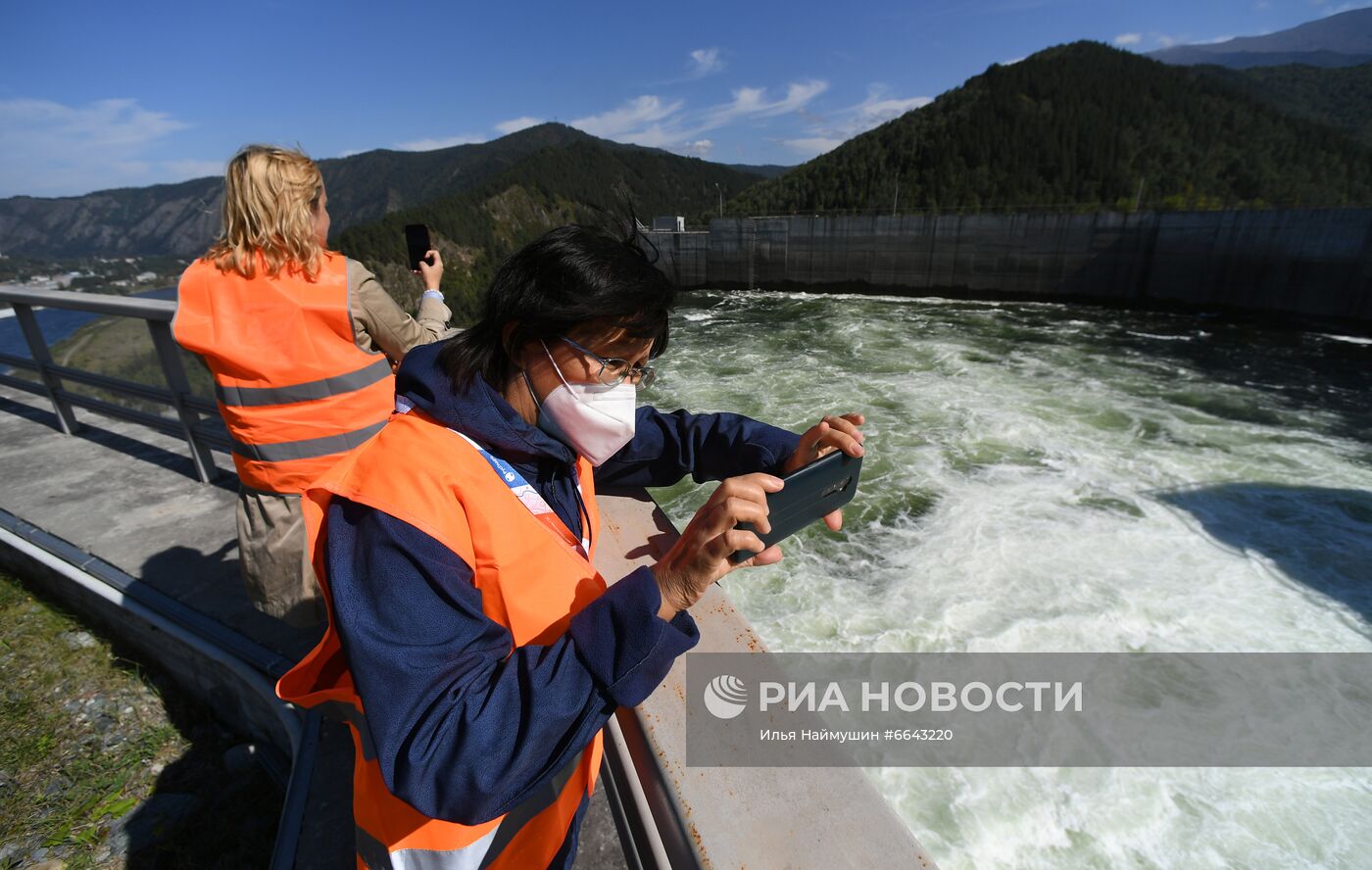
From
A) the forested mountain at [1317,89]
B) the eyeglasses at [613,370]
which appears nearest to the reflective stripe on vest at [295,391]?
the eyeglasses at [613,370]

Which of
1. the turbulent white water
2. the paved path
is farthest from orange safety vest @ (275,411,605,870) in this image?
the turbulent white water

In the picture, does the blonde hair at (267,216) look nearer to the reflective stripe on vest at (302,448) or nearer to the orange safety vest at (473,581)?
the reflective stripe on vest at (302,448)

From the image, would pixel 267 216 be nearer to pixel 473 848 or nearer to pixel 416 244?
pixel 416 244

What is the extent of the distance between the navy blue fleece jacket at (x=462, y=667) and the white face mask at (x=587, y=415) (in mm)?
305

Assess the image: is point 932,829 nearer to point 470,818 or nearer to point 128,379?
point 470,818

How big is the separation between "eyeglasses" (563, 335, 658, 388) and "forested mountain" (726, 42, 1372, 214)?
59.9 m

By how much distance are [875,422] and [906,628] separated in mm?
5299

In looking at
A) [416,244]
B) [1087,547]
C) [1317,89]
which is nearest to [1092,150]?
[1087,547]

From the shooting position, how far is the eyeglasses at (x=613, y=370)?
46.9 inches

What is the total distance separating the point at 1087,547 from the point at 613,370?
23.4 feet

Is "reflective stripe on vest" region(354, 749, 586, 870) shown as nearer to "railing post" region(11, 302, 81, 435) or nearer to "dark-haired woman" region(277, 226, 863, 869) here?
"dark-haired woman" region(277, 226, 863, 869)

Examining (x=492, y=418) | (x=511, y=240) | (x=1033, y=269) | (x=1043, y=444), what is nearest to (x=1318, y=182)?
(x=1033, y=269)

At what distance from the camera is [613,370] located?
4.07 ft

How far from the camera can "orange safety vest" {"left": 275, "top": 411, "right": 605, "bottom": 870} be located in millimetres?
902
